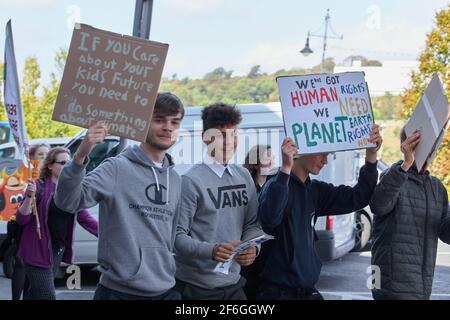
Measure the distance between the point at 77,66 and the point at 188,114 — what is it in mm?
5860

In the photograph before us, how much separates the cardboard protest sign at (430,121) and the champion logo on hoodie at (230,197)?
102 cm

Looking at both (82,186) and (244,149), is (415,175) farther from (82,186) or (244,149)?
(244,149)

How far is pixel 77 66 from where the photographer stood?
4.23 metres

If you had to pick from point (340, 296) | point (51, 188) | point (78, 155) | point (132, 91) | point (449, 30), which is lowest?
point (340, 296)

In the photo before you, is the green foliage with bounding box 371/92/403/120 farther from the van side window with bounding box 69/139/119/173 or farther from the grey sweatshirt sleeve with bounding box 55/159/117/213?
the grey sweatshirt sleeve with bounding box 55/159/117/213

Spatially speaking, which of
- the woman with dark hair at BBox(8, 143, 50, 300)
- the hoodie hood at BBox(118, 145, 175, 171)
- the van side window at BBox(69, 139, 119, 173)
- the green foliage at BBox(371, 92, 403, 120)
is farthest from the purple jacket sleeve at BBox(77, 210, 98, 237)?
the green foliage at BBox(371, 92, 403, 120)

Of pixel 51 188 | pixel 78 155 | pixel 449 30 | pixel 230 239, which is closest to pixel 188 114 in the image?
pixel 51 188

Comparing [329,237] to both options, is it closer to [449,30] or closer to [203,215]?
[203,215]

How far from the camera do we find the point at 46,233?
6578 millimetres

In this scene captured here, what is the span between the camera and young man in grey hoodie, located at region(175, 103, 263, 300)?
4.41m

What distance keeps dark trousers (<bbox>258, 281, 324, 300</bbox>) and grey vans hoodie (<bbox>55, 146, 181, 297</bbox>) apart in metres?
0.62

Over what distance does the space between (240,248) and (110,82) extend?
1106 mm

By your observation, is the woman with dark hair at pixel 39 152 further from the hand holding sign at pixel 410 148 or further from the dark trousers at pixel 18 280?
the hand holding sign at pixel 410 148

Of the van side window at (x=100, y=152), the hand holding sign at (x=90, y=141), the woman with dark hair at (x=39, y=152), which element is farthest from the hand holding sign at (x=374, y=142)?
the van side window at (x=100, y=152)
